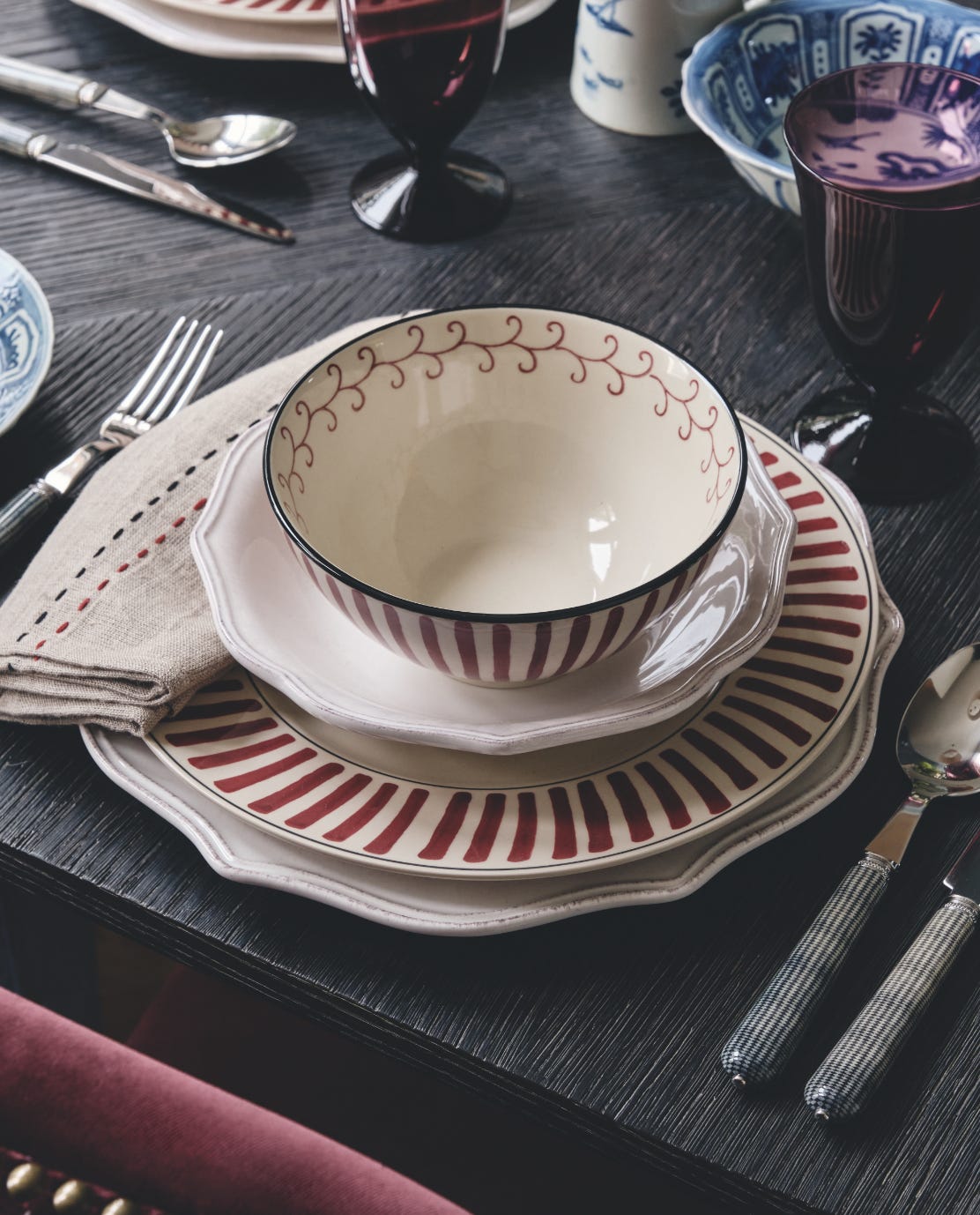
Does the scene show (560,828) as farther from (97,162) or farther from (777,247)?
(97,162)

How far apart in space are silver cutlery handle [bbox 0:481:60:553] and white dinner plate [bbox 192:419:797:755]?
12cm

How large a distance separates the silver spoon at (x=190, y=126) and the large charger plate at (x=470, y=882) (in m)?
0.51

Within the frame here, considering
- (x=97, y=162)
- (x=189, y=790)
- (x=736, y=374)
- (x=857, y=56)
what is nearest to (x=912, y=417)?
(x=736, y=374)

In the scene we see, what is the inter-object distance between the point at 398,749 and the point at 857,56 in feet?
1.89

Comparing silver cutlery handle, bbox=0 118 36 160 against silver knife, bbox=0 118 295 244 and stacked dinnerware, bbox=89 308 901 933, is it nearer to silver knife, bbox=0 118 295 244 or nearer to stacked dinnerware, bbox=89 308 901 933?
silver knife, bbox=0 118 295 244

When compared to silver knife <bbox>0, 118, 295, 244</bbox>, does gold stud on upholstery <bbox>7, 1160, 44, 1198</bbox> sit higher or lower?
lower

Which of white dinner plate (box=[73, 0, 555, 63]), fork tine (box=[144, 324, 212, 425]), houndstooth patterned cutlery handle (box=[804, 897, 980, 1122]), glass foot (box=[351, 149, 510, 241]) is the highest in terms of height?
white dinner plate (box=[73, 0, 555, 63])

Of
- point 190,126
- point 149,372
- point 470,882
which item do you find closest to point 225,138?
point 190,126

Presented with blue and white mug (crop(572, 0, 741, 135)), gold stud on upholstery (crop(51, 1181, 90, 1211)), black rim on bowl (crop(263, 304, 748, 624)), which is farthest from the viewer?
blue and white mug (crop(572, 0, 741, 135))

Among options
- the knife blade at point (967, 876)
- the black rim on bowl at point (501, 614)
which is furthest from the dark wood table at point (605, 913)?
the black rim on bowl at point (501, 614)

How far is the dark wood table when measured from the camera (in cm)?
39

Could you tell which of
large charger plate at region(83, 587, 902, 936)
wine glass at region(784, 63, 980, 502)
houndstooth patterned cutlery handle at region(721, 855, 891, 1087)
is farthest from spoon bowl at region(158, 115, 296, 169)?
houndstooth patterned cutlery handle at region(721, 855, 891, 1087)

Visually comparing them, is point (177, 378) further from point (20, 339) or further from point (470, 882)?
point (470, 882)

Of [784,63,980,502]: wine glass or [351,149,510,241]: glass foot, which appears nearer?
[784,63,980,502]: wine glass
